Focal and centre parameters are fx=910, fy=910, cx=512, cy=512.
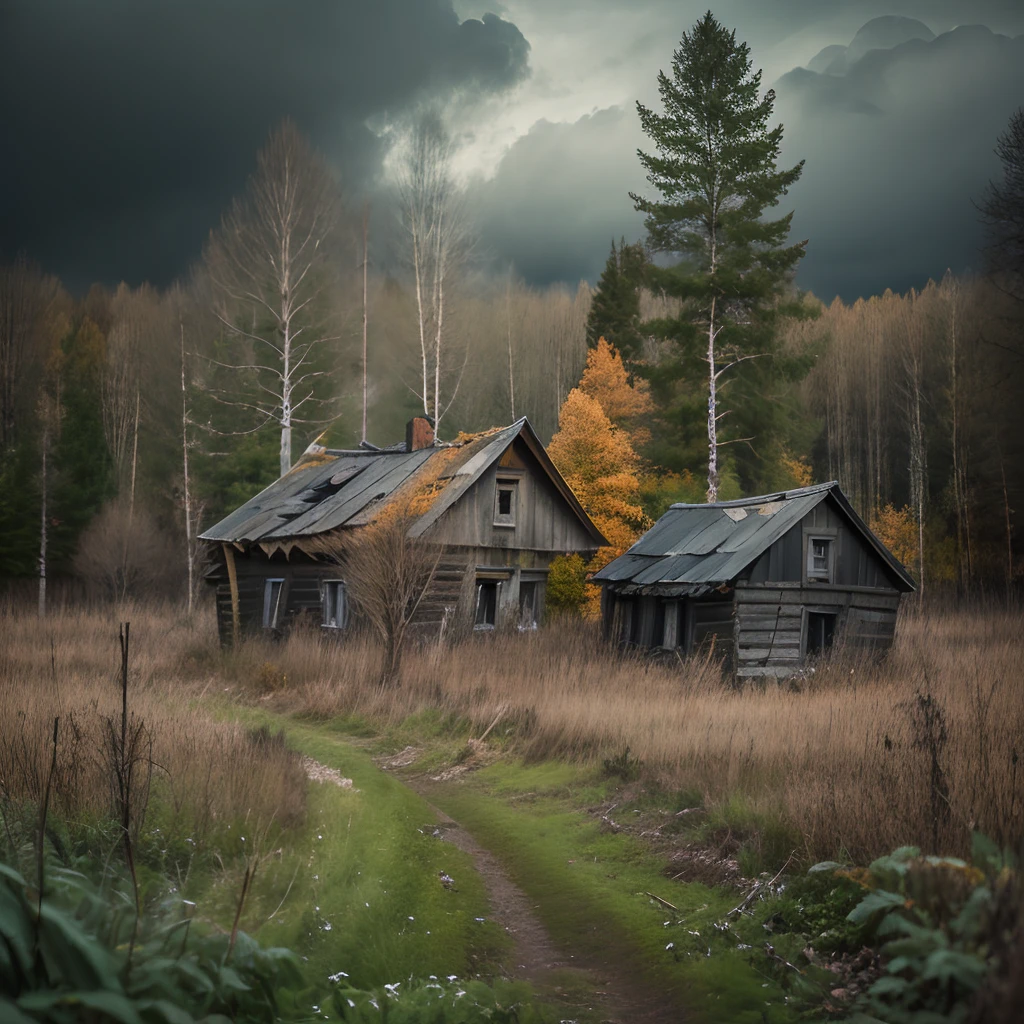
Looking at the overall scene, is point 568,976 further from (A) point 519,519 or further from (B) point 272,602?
(B) point 272,602

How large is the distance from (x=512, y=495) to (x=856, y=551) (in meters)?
8.70

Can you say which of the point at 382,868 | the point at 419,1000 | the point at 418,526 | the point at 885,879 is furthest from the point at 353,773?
the point at 418,526

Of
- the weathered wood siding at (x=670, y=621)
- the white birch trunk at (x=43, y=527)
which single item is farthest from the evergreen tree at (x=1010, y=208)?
the white birch trunk at (x=43, y=527)

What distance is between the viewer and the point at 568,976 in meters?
5.86

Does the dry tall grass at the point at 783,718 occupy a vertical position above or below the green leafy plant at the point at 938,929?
below

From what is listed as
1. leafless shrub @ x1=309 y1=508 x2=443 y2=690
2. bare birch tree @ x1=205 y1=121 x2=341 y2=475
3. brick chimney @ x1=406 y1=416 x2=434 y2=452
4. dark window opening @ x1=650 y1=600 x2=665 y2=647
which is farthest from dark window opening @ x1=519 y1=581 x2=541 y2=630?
bare birch tree @ x1=205 y1=121 x2=341 y2=475

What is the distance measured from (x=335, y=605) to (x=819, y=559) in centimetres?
1197

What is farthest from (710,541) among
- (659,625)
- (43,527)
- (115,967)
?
(43,527)

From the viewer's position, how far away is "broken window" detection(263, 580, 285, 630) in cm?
2536

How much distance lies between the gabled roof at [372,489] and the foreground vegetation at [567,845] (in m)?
10.1

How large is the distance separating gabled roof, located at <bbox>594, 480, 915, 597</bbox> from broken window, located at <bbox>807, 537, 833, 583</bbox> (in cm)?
76

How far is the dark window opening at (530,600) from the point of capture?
79.7 ft

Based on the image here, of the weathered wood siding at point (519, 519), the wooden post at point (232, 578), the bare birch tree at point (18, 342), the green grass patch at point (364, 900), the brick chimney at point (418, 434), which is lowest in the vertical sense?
the green grass patch at point (364, 900)

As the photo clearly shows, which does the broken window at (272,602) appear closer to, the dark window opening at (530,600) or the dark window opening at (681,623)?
the dark window opening at (530,600)
